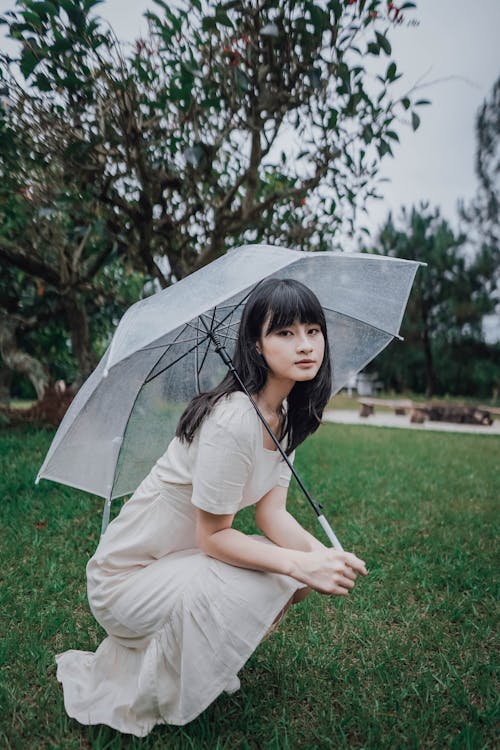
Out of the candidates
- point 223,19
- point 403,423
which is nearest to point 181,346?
point 223,19

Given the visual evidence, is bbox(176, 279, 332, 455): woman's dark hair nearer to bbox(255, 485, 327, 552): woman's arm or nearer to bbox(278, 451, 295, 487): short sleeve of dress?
bbox(278, 451, 295, 487): short sleeve of dress

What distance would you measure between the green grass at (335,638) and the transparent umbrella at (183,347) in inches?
25.3

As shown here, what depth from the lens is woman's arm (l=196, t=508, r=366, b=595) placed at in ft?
4.74

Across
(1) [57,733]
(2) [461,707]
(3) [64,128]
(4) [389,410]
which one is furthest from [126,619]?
(4) [389,410]

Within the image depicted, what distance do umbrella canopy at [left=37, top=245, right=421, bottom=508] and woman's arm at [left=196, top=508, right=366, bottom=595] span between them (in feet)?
1.72

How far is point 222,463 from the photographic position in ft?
5.01

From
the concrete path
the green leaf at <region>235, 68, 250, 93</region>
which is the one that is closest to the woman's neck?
the green leaf at <region>235, 68, 250, 93</region>

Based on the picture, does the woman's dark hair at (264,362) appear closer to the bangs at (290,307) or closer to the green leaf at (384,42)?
the bangs at (290,307)

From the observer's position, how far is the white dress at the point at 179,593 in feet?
4.98

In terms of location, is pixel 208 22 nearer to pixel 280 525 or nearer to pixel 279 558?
pixel 280 525

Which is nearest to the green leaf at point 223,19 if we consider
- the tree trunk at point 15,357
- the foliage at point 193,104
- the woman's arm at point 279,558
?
the foliage at point 193,104

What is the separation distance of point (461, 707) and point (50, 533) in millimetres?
2363

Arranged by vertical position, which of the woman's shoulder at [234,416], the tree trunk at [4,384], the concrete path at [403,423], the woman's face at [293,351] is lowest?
the concrete path at [403,423]

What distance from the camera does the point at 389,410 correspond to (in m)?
16.4
